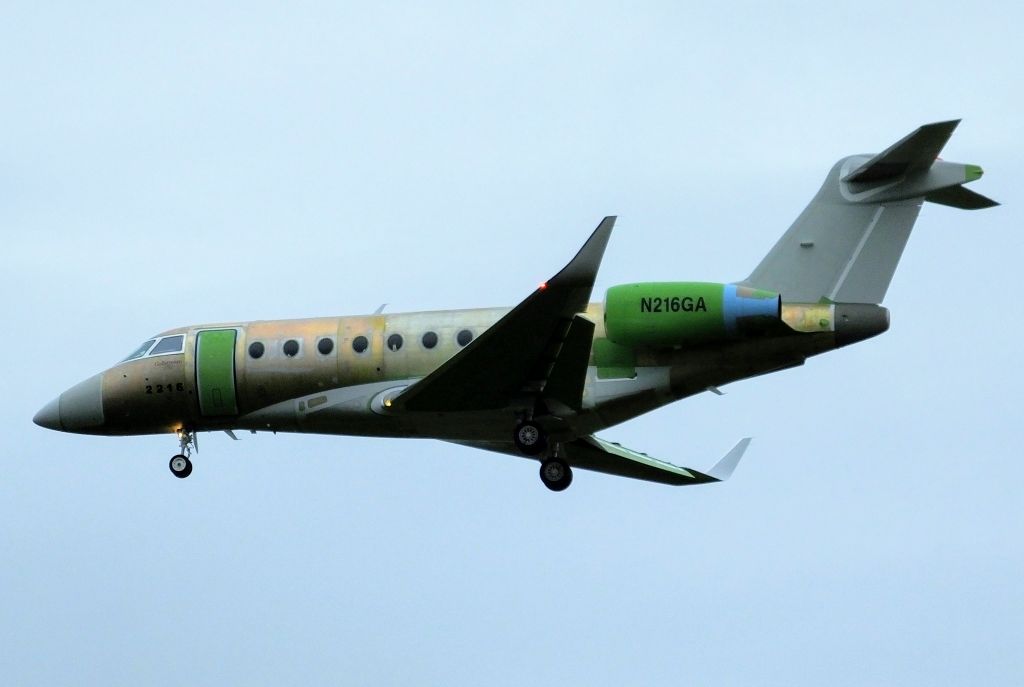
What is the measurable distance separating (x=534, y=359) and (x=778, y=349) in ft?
13.1

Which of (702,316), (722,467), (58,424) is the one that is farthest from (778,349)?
(58,424)

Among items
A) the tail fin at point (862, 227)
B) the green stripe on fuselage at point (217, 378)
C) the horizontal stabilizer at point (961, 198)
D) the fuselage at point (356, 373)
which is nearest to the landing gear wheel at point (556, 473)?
the fuselage at point (356, 373)

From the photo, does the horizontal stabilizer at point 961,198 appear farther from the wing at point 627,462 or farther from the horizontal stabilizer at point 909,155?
the wing at point 627,462

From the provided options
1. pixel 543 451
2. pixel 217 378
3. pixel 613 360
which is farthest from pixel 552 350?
pixel 217 378

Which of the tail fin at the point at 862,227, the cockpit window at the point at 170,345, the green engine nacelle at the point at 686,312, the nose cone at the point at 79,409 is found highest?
the tail fin at the point at 862,227

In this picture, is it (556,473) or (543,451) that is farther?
(556,473)

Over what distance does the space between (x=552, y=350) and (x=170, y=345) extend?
299 inches

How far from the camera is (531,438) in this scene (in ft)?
125

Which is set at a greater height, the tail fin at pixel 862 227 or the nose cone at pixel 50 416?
the tail fin at pixel 862 227

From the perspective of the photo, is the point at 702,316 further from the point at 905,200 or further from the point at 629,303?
the point at 905,200

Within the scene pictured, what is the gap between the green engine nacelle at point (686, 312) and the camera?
36.9 metres

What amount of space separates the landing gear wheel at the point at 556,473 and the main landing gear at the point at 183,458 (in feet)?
20.6

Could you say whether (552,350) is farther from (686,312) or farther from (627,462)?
(627,462)

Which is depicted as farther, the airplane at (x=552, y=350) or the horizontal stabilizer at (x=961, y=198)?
the horizontal stabilizer at (x=961, y=198)
